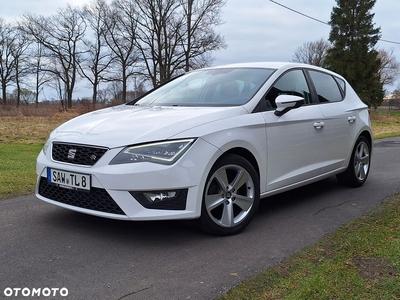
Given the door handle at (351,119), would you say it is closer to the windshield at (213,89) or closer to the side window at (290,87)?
the side window at (290,87)

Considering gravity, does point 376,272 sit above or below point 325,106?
below

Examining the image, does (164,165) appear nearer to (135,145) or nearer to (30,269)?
(135,145)

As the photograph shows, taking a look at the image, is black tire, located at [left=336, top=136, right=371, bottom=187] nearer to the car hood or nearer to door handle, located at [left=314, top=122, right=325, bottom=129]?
door handle, located at [left=314, top=122, right=325, bottom=129]

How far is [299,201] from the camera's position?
5043 millimetres

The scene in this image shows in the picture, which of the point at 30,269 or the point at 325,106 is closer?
the point at 30,269

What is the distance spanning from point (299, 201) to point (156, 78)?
40232 millimetres

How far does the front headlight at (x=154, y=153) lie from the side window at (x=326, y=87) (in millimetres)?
2479

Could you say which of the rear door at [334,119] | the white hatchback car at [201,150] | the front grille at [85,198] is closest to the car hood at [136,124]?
the white hatchback car at [201,150]

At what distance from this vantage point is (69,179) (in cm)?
345

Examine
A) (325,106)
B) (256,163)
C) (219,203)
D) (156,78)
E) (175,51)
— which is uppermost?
(175,51)

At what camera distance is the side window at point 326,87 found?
5.14 meters

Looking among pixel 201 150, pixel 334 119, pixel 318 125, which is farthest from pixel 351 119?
pixel 201 150

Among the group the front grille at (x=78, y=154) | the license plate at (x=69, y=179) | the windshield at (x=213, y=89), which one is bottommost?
the license plate at (x=69, y=179)

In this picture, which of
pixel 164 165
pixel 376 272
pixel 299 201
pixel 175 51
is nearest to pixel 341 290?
pixel 376 272
